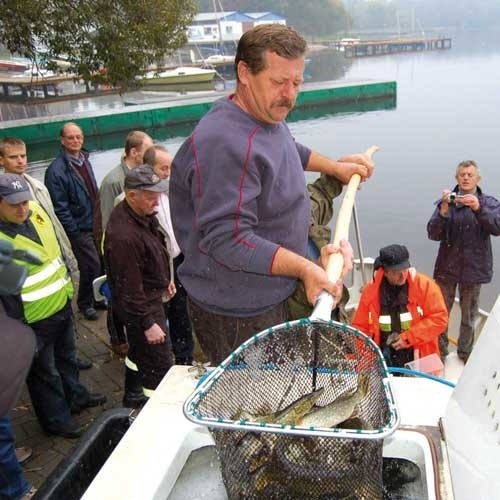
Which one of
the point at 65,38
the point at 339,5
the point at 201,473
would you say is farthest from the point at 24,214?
the point at 339,5

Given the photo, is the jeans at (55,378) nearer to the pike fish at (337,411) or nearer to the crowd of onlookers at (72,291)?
the crowd of onlookers at (72,291)

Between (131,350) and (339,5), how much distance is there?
125073mm

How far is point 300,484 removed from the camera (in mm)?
1650

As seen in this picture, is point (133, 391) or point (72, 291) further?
point (133, 391)

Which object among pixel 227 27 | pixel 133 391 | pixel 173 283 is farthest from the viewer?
pixel 227 27

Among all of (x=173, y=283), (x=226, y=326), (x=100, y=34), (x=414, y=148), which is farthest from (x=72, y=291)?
(x=414, y=148)

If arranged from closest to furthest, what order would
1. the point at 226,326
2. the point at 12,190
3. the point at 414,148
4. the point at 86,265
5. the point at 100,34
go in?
the point at 226,326 → the point at 12,190 → the point at 86,265 → the point at 100,34 → the point at 414,148

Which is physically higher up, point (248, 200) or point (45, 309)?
point (248, 200)

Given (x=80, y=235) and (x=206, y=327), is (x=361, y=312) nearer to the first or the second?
(x=206, y=327)

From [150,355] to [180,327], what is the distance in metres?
1.08

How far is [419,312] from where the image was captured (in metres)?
4.41

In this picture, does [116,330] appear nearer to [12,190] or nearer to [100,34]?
[12,190]

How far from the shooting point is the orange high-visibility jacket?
4359 millimetres

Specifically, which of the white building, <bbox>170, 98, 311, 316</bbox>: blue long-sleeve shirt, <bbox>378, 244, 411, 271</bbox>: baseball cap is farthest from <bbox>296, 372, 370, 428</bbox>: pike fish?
the white building
